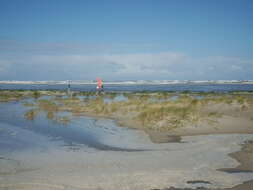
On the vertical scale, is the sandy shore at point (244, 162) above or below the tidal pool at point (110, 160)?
above

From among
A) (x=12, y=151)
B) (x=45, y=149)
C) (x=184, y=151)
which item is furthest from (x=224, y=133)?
(x=12, y=151)

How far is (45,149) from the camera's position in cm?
1206

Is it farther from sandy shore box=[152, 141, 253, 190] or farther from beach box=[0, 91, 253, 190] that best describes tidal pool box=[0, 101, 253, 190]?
sandy shore box=[152, 141, 253, 190]

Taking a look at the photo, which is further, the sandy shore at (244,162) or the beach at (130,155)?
the beach at (130,155)

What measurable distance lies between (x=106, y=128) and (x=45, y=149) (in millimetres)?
6352

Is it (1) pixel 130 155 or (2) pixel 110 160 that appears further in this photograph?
(1) pixel 130 155

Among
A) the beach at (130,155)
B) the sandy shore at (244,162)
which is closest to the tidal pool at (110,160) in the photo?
the beach at (130,155)

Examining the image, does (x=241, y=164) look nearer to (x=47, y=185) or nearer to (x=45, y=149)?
(x=47, y=185)

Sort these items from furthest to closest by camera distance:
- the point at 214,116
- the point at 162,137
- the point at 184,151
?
the point at 214,116, the point at 162,137, the point at 184,151

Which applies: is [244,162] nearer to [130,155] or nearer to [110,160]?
[130,155]

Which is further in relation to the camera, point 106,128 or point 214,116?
point 214,116

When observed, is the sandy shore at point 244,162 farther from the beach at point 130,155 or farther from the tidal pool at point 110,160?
the tidal pool at point 110,160

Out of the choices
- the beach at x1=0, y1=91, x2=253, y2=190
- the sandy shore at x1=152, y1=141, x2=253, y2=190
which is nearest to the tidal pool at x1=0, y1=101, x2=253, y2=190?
the beach at x1=0, y1=91, x2=253, y2=190

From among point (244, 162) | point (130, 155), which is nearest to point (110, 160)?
point (130, 155)
